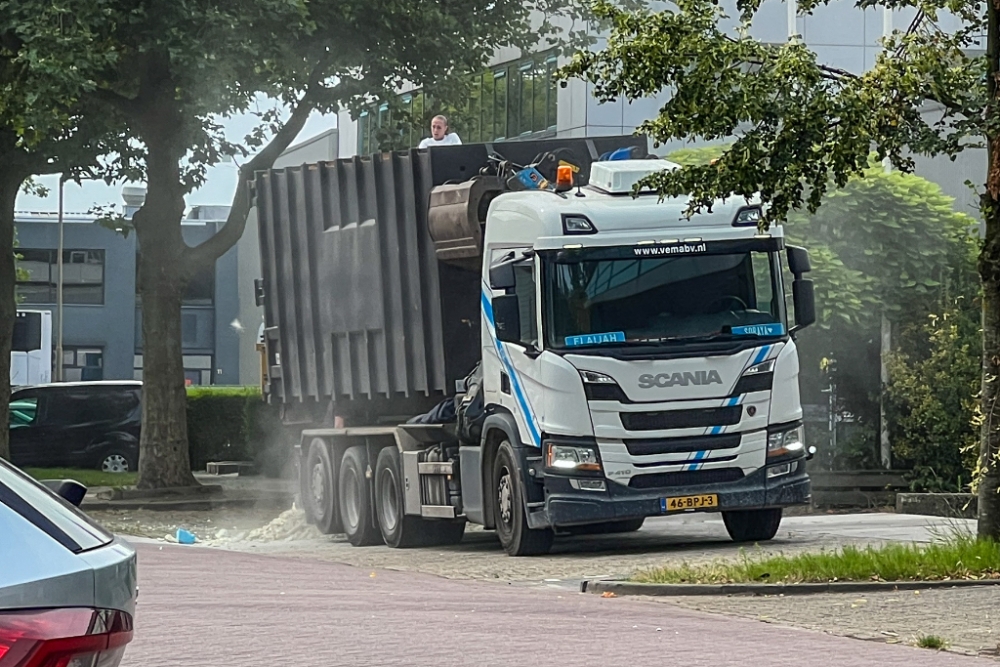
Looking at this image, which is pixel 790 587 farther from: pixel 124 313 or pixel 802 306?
pixel 124 313

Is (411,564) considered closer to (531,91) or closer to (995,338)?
(995,338)

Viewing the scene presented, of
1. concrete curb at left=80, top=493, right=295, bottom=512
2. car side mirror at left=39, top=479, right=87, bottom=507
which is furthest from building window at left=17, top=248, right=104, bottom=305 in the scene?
car side mirror at left=39, top=479, right=87, bottom=507

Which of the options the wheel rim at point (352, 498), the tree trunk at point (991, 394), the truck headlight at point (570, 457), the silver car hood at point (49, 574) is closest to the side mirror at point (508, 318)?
the truck headlight at point (570, 457)

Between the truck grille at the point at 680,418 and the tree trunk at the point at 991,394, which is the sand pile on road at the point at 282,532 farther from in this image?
the tree trunk at the point at 991,394

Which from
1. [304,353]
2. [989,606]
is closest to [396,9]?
[304,353]

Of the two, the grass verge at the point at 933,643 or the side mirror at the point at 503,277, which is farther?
the side mirror at the point at 503,277

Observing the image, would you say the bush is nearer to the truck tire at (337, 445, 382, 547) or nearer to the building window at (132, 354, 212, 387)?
the truck tire at (337, 445, 382, 547)

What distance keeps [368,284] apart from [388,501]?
2.15 meters

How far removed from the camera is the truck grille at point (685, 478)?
16.8 metres

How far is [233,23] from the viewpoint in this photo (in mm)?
25766

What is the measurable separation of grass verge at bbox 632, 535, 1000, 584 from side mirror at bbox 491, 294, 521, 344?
3.10 metres

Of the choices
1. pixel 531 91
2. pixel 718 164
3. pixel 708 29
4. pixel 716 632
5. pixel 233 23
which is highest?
pixel 531 91

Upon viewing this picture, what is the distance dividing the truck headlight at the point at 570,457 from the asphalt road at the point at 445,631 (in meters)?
1.90

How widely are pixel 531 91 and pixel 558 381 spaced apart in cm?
3128
